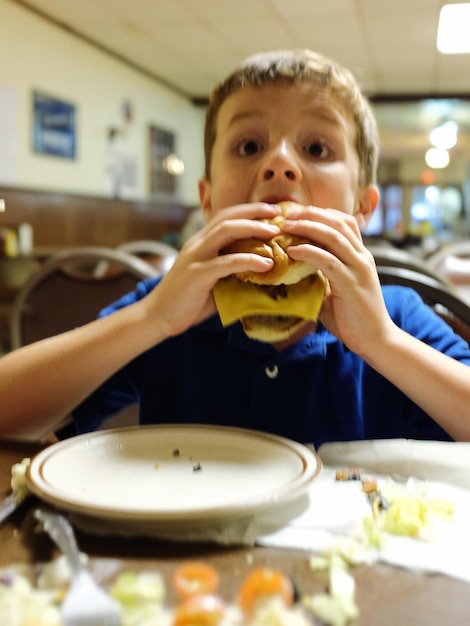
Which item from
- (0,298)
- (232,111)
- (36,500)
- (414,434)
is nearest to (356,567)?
(36,500)

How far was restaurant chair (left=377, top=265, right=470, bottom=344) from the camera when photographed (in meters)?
1.26

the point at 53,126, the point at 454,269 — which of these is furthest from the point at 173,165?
the point at 454,269

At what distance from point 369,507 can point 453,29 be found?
19.3ft

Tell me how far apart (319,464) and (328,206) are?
0.49 metres

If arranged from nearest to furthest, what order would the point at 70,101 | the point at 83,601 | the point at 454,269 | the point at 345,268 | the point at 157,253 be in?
the point at 83,601 < the point at 345,268 < the point at 454,269 < the point at 157,253 < the point at 70,101

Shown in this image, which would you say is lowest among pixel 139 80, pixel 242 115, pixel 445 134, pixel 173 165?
pixel 242 115

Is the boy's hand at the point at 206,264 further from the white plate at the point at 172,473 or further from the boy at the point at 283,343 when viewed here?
the white plate at the point at 172,473

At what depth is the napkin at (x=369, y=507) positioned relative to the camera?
526 mm

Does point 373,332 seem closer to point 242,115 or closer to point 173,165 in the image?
point 242,115

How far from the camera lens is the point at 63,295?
1.93 metres

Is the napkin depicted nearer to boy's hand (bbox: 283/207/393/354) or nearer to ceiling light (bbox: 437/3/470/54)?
boy's hand (bbox: 283/207/393/354)

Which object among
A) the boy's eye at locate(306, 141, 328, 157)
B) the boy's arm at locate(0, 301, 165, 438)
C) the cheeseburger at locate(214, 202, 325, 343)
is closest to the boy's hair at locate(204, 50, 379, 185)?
the boy's eye at locate(306, 141, 328, 157)

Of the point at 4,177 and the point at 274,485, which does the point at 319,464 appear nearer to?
the point at 274,485

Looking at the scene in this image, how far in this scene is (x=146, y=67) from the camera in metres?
7.06
